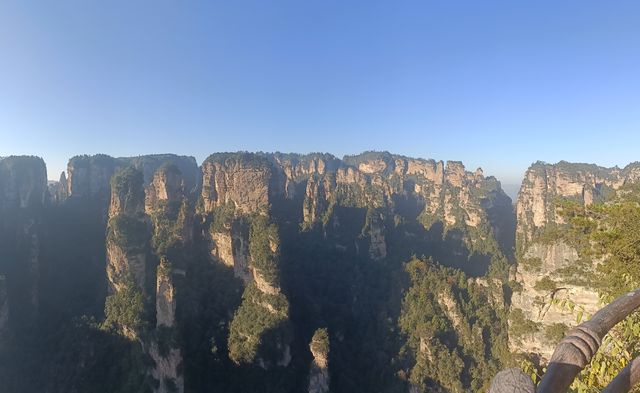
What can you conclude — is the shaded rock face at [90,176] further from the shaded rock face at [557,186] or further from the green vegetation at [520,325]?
the shaded rock face at [557,186]

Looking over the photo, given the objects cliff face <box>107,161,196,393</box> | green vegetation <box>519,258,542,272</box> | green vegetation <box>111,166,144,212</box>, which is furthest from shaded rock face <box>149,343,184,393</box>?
green vegetation <box>519,258,542,272</box>

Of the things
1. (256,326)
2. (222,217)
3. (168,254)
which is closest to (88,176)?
(222,217)

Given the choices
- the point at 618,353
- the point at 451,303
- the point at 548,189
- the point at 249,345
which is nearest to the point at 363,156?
the point at 548,189

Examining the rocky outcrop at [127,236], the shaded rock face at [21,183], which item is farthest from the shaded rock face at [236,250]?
the shaded rock face at [21,183]

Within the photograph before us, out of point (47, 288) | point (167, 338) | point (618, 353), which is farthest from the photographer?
point (47, 288)

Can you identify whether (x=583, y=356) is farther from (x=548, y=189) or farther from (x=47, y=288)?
(x=548, y=189)

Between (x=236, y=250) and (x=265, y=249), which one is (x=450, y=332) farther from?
(x=236, y=250)
